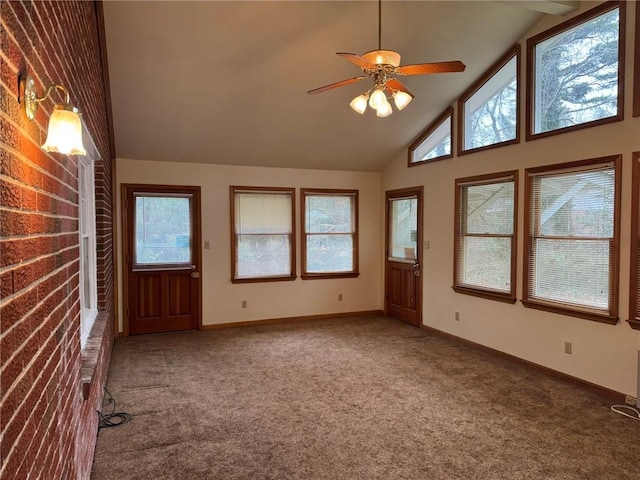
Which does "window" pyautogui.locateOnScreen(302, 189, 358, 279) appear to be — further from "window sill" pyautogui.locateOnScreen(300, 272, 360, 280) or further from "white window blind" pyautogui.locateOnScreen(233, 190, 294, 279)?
"white window blind" pyautogui.locateOnScreen(233, 190, 294, 279)

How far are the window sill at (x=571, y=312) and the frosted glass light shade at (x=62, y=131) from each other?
4083mm

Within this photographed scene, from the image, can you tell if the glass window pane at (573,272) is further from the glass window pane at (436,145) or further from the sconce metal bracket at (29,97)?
the sconce metal bracket at (29,97)

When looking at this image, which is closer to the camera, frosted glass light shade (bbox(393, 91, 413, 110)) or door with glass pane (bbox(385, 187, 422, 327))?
frosted glass light shade (bbox(393, 91, 413, 110))

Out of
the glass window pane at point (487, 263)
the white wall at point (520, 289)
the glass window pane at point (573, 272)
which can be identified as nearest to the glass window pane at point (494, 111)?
the white wall at point (520, 289)

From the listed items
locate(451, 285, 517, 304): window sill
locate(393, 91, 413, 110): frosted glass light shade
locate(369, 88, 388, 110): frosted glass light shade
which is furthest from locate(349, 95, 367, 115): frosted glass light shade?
locate(451, 285, 517, 304): window sill

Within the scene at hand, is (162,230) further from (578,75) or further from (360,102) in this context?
(578,75)

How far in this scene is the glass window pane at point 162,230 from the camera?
5750mm

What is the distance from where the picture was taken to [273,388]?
391cm

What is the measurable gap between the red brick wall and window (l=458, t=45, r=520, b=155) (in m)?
4.20

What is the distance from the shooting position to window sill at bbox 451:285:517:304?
4664mm

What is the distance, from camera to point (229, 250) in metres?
6.16

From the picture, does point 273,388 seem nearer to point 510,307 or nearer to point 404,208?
point 510,307

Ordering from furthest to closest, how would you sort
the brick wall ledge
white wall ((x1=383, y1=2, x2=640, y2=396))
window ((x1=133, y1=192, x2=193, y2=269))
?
window ((x1=133, y1=192, x2=193, y2=269)), white wall ((x1=383, y1=2, x2=640, y2=396)), the brick wall ledge

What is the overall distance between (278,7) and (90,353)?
3044 millimetres
